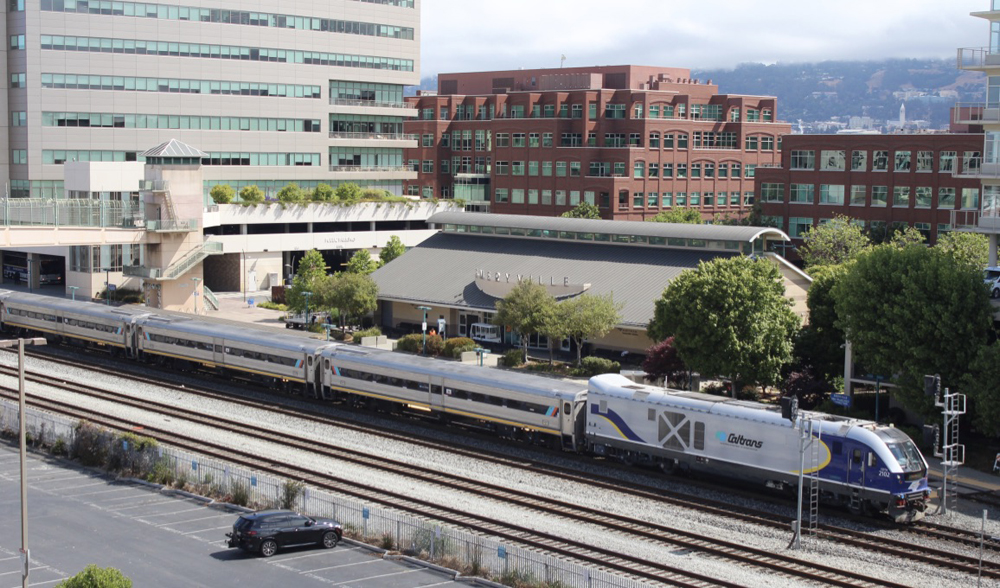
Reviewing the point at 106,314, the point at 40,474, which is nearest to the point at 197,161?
the point at 106,314

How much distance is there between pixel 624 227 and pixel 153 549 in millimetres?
47454

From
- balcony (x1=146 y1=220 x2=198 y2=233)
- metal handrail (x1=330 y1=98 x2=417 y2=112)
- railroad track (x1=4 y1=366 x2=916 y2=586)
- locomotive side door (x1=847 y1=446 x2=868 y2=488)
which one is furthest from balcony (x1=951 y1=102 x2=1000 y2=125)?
metal handrail (x1=330 y1=98 x2=417 y2=112)

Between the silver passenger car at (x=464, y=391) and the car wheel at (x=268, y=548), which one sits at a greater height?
the silver passenger car at (x=464, y=391)

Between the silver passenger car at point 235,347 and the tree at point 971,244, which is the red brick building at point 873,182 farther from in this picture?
the silver passenger car at point 235,347

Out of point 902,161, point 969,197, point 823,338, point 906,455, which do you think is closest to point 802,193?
point 902,161

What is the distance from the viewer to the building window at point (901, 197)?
3807 inches

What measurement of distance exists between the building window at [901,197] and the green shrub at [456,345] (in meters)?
46.6

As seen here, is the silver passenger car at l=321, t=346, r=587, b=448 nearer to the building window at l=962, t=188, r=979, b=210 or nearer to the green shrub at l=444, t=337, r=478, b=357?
the green shrub at l=444, t=337, r=478, b=357

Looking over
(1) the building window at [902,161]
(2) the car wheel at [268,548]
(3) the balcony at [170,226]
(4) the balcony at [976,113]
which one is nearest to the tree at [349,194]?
(3) the balcony at [170,226]

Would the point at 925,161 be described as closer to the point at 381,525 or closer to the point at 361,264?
the point at 361,264

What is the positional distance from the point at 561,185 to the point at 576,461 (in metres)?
82.5

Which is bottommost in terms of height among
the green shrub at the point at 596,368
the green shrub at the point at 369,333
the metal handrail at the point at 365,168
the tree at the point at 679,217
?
the green shrub at the point at 596,368

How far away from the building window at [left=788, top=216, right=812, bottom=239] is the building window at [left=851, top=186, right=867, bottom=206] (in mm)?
4843

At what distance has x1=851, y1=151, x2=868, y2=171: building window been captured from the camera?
99125mm
